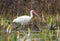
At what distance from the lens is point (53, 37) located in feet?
12.5

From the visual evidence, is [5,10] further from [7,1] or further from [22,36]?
[22,36]

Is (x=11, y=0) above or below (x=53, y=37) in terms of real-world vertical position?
above

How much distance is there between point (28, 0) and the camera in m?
10.9

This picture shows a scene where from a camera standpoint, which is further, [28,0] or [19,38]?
[28,0]

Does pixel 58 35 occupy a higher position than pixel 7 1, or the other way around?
pixel 7 1

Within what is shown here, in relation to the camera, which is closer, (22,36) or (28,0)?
(22,36)

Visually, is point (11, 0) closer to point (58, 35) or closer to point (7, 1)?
point (7, 1)

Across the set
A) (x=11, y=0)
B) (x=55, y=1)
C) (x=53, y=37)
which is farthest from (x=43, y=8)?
(x=53, y=37)

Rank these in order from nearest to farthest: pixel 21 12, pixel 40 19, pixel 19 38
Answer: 1. pixel 19 38
2. pixel 40 19
3. pixel 21 12

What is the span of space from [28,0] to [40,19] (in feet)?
5.93

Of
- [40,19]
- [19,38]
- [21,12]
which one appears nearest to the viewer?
[19,38]

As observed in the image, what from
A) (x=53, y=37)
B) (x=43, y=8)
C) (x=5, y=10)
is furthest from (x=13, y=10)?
(x=53, y=37)

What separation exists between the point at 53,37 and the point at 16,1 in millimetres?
7055

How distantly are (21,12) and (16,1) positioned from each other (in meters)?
0.47
